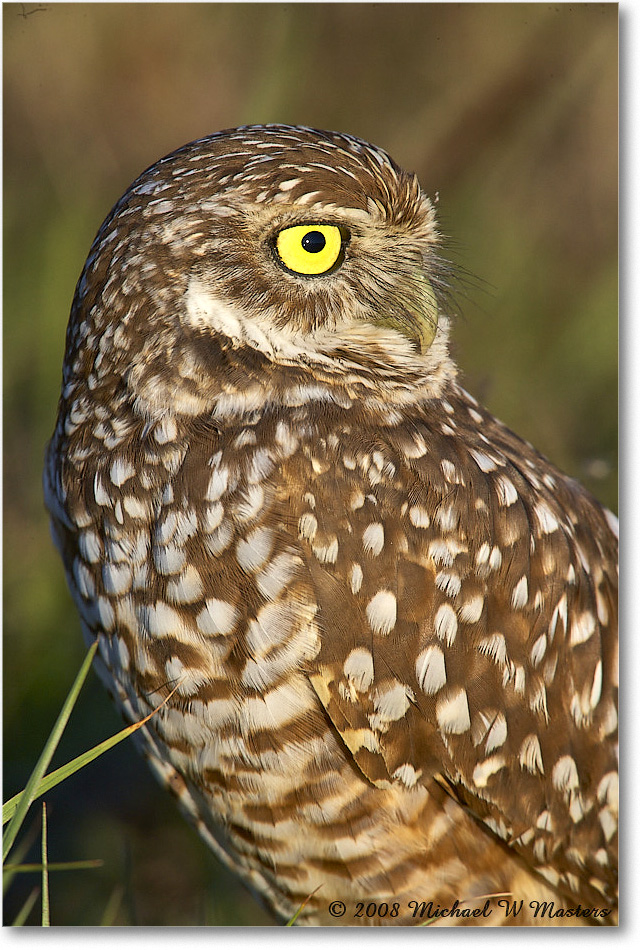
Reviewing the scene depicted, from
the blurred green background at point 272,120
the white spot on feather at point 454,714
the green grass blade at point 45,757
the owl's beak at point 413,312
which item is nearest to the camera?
the green grass blade at point 45,757

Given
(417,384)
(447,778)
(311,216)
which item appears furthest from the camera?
(417,384)

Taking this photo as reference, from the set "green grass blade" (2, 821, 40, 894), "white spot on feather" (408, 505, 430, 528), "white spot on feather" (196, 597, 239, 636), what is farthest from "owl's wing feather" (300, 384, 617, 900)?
"green grass blade" (2, 821, 40, 894)

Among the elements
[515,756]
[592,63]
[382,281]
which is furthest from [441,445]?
[592,63]

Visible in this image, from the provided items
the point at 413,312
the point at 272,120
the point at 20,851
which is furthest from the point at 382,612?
the point at 272,120

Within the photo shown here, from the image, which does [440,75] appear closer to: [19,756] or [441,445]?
[441,445]

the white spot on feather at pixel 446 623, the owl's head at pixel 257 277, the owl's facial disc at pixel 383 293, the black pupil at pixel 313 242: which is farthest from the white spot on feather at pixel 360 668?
the black pupil at pixel 313 242

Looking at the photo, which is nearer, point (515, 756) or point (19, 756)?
point (515, 756)

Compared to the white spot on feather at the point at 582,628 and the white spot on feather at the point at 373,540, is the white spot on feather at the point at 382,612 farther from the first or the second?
the white spot on feather at the point at 582,628

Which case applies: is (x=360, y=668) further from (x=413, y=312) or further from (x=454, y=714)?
(x=413, y=312)
